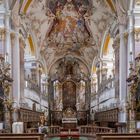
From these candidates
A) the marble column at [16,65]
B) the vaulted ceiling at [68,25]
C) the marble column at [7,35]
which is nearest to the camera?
the marble column at [7,35]

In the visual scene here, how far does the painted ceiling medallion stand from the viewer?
103 ft

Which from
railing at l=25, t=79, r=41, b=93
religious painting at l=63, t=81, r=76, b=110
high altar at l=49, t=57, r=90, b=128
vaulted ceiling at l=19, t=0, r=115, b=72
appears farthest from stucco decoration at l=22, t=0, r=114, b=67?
railing at l=25, t=79, r=41, b=93

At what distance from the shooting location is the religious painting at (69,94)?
42.3m

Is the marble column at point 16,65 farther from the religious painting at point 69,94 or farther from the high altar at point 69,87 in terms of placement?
the religious painting at point 69,94

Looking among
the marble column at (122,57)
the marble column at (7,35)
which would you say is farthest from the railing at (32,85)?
the marble column at (122,57)

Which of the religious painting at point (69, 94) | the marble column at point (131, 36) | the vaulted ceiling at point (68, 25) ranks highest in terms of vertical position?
the vaulted ceiling at point (68, 25)

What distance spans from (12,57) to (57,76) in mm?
20065

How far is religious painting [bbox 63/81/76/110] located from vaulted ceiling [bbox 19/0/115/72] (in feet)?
12.6

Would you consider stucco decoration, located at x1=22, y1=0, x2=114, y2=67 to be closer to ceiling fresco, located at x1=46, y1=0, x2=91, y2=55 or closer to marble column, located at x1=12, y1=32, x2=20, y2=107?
ceiling fresco, located at x1=46, y1=0, x2=91, y2=55

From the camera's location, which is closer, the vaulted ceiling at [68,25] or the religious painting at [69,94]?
the vaulted ceiling at [68,25]

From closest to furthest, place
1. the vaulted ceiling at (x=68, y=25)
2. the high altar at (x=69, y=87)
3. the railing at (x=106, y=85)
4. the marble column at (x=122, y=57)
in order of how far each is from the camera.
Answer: the marble column at (x=122, y=57) < the vaulted ceiling at (x=68, y=25) < the railing at (x=106, y=85) < the high altar at (x=69, y=87)

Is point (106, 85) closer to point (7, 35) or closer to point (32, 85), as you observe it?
point (32, 85)

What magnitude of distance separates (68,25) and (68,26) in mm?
177

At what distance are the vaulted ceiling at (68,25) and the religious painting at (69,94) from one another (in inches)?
152
